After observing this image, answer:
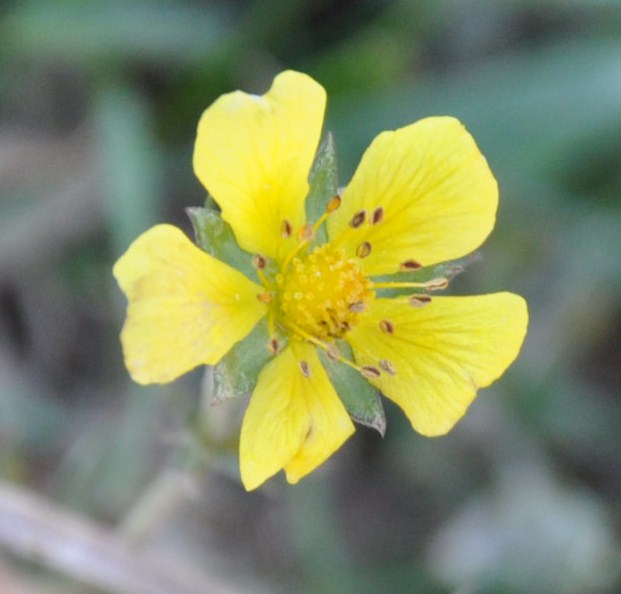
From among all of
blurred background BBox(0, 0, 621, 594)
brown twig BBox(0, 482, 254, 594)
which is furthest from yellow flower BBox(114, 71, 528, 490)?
blurred background BBox(0, 0, 621, 594)

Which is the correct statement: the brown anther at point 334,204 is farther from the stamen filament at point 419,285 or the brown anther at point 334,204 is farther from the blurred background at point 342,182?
the blurred background at point 342,182

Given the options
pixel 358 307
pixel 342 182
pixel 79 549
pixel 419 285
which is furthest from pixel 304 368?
pixel 342 182

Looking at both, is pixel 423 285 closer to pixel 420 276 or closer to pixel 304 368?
pixel 420 276

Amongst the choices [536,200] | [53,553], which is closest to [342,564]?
[53,553]

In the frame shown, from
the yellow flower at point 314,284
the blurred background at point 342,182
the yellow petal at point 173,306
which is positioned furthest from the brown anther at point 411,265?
the blurred background at point 342,182

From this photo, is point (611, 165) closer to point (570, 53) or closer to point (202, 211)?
point (570, 53)

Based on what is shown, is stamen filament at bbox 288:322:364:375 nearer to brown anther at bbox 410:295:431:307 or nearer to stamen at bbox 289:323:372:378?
stamen at bbox 289:323:372:378
